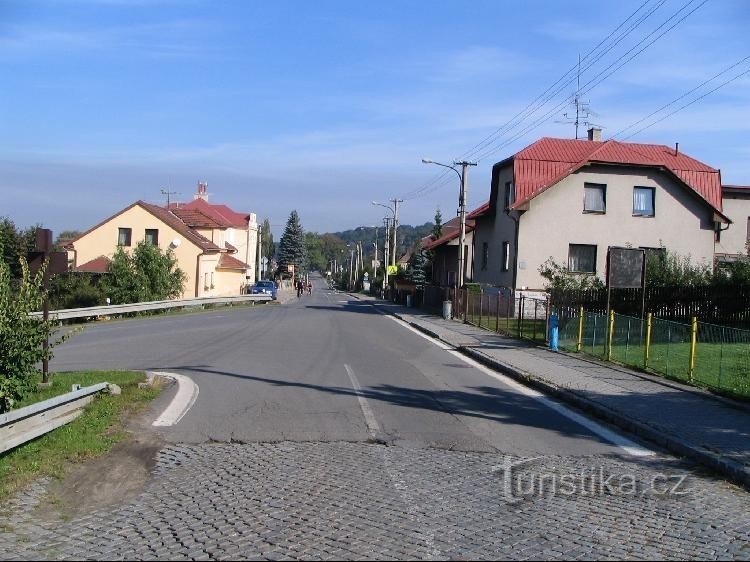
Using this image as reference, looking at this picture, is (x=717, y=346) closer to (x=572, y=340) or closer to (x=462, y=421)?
(x=462, y=421)

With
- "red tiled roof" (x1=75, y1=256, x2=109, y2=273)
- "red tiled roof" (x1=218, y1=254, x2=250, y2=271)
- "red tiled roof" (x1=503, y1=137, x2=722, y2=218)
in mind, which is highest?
"red tiled roof" (x1=503, y1=137, x2=722, y2=218)

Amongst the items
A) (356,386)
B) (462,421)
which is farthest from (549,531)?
(356,386)

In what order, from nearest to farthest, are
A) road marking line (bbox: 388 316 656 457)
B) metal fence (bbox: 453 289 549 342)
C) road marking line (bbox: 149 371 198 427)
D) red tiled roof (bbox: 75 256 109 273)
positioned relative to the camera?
road marking line (bbox: 388 316 656 457) → road marking line (bbox: 149 371 198 427) → metal fence (bbox: 453 289 549 342) → red tiled roof (bbox: 75 256 109 273)

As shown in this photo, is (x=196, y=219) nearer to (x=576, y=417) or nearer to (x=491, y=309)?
(x=491, y=309)

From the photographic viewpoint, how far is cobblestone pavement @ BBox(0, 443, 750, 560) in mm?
5605

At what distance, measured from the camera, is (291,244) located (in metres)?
136

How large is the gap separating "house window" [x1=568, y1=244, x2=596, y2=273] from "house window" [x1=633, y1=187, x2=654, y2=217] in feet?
9.48

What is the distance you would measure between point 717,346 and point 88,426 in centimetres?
1062

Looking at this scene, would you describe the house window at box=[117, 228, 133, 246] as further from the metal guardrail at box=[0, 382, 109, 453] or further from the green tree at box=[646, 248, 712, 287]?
the metal guardrail at box=[0, 382, 109, 453]

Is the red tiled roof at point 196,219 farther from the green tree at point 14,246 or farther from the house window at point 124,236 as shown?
the green tree at point 14,246

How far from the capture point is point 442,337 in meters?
27.1
